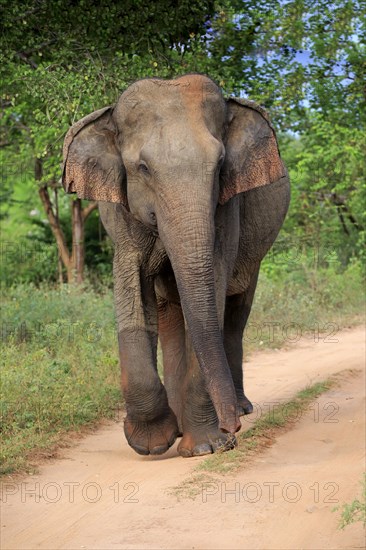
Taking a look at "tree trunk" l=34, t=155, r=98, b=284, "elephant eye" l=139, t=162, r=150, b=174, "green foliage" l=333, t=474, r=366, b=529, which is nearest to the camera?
"green foliage" l=333, t=474, r=366, b=529

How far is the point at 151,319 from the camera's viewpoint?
25.3 feet

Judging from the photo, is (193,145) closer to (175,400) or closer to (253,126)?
(253,126)

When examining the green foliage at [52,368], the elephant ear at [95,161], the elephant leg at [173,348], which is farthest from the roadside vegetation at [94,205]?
the elephant ear at [95,161]

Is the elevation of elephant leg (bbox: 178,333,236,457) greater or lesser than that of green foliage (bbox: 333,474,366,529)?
greater

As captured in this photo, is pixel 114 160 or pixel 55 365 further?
pixel 55 365

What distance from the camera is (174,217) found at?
682 centimetres

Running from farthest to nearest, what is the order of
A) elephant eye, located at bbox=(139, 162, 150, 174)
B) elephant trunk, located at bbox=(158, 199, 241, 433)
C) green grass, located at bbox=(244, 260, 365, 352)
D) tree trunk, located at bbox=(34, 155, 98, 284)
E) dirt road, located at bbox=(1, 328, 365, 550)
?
1. tree trunk, located at bbox=(34, 155, 98, 284)
2. green grass, located at bbox=(244, 260, 365, 352)
3. elephant eye, located at bbox=(139, 162, 150, 174)
4. elephant trunk, located at bbox=(158, 199, 241, 433)
5. dirt road, located at bbox=(1, 328, 365, 550)

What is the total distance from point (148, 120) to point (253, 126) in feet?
3.21

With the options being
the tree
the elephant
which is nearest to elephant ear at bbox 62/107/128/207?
the elephant

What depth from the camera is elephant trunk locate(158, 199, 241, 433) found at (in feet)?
21.9

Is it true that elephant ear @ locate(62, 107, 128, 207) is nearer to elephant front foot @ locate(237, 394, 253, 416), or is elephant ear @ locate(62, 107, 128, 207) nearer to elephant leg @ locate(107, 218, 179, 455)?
elephant leg @ locate(107, 218, 179, 455)

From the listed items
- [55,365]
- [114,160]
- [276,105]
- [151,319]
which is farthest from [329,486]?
[276,105]

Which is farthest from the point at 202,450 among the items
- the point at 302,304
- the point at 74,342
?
the point at 302,304

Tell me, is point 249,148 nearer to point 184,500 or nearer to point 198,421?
point 198,421
